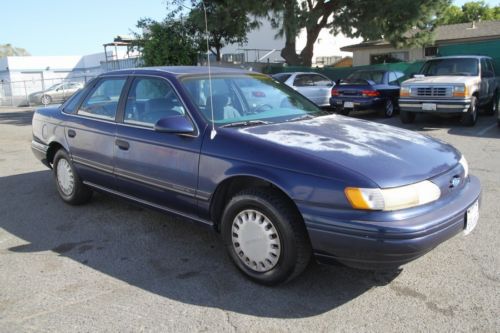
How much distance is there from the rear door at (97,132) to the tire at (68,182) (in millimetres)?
187

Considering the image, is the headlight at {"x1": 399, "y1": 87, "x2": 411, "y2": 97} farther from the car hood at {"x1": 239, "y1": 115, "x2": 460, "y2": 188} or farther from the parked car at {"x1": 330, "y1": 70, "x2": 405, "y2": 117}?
the car hood at {"x1": 239, "y1": 115, "x2": 460, "y2": 188}

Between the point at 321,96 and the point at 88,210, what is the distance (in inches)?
406

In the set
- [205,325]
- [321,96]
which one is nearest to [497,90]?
[321,96]

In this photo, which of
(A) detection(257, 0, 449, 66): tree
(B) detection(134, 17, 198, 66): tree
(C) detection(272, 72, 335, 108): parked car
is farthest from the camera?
(B) detection(134, 17, 198, 66): tree

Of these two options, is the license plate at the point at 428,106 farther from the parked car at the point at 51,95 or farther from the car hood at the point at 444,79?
the parked car at the point at 51,95

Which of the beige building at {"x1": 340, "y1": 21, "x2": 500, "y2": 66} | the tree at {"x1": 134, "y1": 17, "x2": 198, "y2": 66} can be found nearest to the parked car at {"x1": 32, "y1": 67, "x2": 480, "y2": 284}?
the tree at {"x1": 134, "y1": 17, "x2": 198, "y2": 66}

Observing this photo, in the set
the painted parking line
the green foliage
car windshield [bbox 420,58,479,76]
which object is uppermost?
the green foliage

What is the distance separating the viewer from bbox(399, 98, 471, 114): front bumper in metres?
10.2

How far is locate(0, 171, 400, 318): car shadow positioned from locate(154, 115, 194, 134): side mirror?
0.80 m

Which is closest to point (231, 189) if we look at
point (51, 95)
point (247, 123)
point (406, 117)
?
point (247, 123)

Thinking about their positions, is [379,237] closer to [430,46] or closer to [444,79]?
[444,79]

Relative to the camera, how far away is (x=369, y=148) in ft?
10.4

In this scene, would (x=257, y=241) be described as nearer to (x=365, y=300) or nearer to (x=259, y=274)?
(x=259, y=274)

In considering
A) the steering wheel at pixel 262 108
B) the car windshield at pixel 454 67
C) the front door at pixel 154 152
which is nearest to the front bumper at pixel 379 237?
the front door at pixel 154 152
